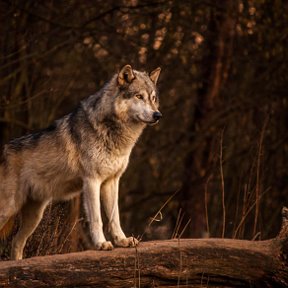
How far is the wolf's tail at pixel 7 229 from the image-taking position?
7.58 m

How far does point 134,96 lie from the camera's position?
22.8 ft

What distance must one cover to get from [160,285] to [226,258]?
596mm

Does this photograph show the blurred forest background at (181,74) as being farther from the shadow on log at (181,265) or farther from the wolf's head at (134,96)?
the shadow on log at (181,265)

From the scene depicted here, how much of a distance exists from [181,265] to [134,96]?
207 centimetres

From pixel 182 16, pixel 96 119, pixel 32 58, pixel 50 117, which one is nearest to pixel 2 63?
pixel 32 58

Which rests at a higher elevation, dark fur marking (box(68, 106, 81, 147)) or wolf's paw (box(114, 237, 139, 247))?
dark fur marking (box(68, 106, 81, 147))

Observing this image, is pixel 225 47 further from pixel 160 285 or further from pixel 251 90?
pixel 160 285

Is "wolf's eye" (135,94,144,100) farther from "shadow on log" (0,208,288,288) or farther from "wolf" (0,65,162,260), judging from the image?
"shadow on log" (0,208,288,288)

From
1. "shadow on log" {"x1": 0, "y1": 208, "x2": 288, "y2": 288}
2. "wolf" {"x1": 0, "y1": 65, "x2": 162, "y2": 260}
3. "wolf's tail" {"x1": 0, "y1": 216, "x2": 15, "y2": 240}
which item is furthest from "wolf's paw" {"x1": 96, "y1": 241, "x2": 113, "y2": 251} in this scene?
"wolf's tail" {"x1": 0, "y1": 216, "x2": 15, "y2": 240}

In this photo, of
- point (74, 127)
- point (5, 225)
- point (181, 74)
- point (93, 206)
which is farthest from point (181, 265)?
point (181, 74)

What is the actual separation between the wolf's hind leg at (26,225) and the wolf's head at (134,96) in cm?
149

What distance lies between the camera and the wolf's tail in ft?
24.9

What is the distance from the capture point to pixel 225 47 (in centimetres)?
1302

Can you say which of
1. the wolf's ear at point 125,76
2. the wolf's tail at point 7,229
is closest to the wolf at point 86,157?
the wolf's ear at point 125,76
